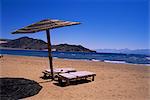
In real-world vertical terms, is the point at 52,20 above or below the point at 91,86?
above

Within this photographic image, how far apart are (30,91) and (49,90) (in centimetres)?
68

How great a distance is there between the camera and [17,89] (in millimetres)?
7719

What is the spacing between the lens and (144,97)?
7.21 meters

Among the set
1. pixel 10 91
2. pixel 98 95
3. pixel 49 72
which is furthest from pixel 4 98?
pixel 49 72

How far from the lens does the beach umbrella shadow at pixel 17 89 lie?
6.85 meters

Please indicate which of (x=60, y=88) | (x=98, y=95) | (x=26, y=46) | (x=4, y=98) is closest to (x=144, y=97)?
(x=98, y=95)

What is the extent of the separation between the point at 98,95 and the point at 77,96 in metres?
0.68

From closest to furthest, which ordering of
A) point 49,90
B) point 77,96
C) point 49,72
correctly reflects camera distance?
1. point 77,96
2. point 49,90
3. point 49,72

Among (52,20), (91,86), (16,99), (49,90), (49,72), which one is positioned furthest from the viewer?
(49,72)

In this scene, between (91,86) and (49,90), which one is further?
(91,86)

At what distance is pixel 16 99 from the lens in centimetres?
654

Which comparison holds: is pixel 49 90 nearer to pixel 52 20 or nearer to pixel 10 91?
pixel 10 91

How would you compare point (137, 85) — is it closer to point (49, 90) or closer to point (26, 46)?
point (49, 90)

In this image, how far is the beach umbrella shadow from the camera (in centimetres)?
685
